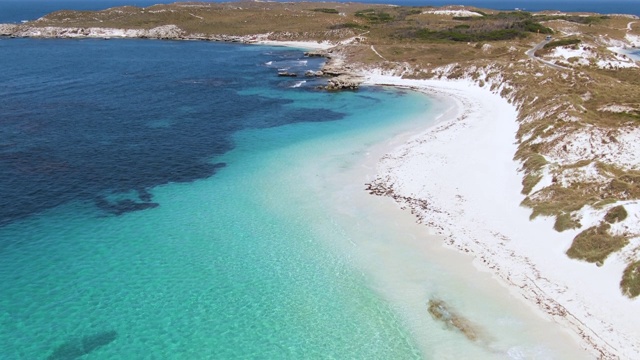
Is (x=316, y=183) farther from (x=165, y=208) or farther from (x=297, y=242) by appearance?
(x=165, y=208)

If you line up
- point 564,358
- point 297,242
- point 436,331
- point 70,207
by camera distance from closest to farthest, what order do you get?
point 564,358, point 436,331, point 297,242, point 70,207

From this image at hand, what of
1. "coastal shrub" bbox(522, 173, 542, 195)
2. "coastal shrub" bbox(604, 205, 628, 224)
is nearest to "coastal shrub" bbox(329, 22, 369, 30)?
"coastal shrub" bbox(522, 173, 542, 195)

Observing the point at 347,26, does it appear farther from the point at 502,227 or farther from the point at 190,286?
the point at 190,286

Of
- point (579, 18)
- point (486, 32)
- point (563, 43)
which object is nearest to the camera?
point (563, 43)

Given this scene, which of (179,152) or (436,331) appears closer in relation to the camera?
(436,331)

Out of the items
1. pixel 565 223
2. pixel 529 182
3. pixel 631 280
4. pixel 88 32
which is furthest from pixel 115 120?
pixel 88 32

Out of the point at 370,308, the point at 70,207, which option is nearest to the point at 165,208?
the point at 70,207

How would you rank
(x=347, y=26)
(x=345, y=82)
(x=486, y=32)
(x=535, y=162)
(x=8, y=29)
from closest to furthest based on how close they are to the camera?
(x=535, y=162) < (x=345, y=82) < (x=486, y=32) < (x=347, y=26) < (x=8, y=29)
